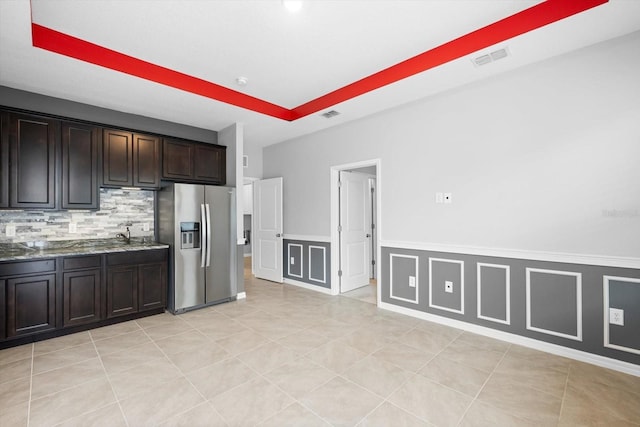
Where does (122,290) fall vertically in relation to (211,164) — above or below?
below

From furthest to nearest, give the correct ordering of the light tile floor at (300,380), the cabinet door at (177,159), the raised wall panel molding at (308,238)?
the raised wall panel molding at (308,238) → the cabinet door at (177,159) → the light tile floor at (300,380)

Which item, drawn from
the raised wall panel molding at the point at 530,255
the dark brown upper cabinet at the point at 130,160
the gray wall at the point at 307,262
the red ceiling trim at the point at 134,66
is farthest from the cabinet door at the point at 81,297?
the raised wall panel molding at the point at 530,255

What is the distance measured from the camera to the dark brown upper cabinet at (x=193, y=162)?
4.17 m

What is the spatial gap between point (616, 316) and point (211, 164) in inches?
198

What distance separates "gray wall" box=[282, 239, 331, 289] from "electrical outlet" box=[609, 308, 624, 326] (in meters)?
3.32

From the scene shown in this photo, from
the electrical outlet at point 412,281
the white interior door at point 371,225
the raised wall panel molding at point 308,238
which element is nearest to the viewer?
the electrical outlet at point 412,281

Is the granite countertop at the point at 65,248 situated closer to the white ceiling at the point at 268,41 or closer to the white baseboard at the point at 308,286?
the white ceiling at the point at 268,41

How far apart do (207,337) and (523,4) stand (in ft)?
13.6

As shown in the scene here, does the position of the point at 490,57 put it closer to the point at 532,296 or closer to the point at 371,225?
the point at 532,296

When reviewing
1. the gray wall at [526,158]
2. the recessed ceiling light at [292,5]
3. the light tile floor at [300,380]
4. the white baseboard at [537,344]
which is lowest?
the light tile floor at [300,380]

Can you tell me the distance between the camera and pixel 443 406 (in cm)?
200

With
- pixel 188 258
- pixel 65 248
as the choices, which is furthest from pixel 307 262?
pixel 65 248

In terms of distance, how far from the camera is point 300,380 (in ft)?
7.57

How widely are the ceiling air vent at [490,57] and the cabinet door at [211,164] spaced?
12.1 ft
